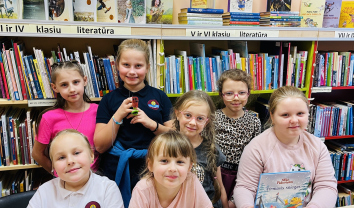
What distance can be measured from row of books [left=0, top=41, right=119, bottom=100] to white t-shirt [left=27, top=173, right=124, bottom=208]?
2.32 feet

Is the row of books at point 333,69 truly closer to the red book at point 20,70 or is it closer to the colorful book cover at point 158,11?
the colorful book cover at point 158,11

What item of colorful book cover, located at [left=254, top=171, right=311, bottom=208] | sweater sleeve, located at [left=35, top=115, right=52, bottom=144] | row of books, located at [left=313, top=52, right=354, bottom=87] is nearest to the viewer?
colorful book cover, located at [left=254, top=171, right=311, bottom=208]

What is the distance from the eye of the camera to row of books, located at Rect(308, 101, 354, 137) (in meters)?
2.41

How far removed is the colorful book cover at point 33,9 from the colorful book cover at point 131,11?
0.49 metres

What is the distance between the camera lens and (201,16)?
6.57ft

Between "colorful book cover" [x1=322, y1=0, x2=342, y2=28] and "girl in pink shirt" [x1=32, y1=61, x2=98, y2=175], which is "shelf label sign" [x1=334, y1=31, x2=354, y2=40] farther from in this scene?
"girl in pink shirt" [x1=32, y1=61, x2=98, y2=175]

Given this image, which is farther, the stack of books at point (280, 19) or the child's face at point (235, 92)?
→ the stack of books at point (280, 19)

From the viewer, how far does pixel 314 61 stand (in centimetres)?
223

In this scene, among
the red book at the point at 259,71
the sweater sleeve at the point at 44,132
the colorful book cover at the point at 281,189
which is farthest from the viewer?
the red book at the point at 259,71

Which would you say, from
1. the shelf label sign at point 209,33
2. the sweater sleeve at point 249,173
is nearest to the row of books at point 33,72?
the shelf label sign at point 209,33

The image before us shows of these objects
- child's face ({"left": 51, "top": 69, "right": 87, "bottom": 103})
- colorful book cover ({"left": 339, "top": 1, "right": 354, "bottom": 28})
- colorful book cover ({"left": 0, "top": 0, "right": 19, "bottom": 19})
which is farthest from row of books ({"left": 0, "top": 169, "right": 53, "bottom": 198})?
colorful book cover ({"left": 339, "top": 1, "right": 354, "bottom": 28})

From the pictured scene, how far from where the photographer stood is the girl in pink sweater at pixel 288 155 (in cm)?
152

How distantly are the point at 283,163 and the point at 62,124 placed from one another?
133 cm

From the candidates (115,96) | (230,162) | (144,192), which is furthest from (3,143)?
(230,162)
